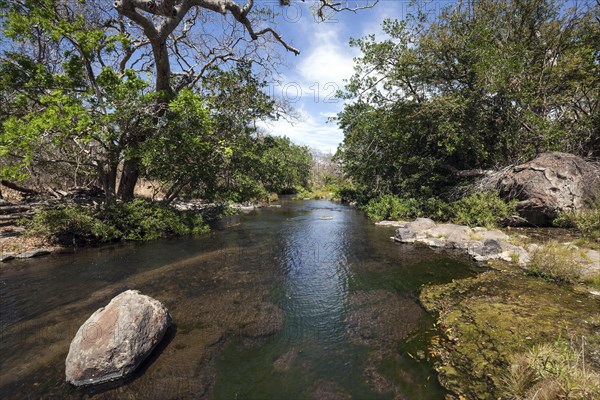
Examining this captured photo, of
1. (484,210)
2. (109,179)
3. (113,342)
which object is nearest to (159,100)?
(109,179)

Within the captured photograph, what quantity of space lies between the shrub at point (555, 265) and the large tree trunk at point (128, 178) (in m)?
18.5

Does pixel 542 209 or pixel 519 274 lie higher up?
pixel 542 209

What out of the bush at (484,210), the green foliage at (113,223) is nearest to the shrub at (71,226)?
the green foliage at (113,223)

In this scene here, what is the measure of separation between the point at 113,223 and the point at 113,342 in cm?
1083

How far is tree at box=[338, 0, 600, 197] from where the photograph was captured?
55.9 ft

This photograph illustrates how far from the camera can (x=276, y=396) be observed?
433cm

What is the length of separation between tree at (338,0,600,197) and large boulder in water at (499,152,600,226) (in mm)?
2345

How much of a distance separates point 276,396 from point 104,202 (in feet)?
46.0

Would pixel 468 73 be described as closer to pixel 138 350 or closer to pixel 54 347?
pixel 138 350

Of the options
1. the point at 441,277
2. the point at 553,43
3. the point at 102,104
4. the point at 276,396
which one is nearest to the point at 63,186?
the point at 102,104

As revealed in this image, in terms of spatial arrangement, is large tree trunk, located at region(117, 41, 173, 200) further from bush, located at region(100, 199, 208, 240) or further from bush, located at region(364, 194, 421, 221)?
bush, located at region(364, 194, 421, 221)

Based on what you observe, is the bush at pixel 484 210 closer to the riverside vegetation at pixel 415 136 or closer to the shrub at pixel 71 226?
the riverside vegetation at pixel 415 136

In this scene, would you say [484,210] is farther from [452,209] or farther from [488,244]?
[488,244]

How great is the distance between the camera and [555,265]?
8336 mm
